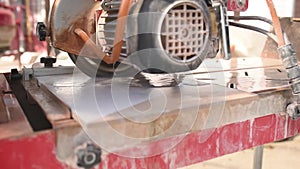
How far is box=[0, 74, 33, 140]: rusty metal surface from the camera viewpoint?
591mm

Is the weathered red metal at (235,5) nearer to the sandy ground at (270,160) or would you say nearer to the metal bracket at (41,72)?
the metal bracket at (41,72)

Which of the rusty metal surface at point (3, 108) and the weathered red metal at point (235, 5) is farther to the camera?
the weathered red metal at point (235, 5)

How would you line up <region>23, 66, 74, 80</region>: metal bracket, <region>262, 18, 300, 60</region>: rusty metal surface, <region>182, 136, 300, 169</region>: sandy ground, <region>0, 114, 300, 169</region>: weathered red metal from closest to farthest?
<region>0, 114, 300, 169</region>: weathered red metal < <region>23, 66, 74, 80</region>: metal bracket < <region>262, 18, 300, 60</region>: rusty metal surface < <region>182, 136, 300, 169</region>: sandy ground

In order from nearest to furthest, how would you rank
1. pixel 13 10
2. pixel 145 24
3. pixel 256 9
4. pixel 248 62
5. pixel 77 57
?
pixel 145 24
pixel 77 57
pixel 248 62
pixel 256 9
pixel 13 10

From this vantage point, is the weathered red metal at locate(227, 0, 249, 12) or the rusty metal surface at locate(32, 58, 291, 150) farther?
the weathered red metal at locate(227, 0, 249, 12)

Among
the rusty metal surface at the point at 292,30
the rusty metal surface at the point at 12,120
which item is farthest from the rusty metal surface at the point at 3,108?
the rusty metal surface at the point at 292,30

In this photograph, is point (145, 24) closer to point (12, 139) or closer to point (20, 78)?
point (12, 139)

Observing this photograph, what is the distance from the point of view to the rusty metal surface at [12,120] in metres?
0.59

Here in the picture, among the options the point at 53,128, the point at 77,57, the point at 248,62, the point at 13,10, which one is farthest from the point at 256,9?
the point at 13,10

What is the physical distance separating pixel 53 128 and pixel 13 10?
15.4ft

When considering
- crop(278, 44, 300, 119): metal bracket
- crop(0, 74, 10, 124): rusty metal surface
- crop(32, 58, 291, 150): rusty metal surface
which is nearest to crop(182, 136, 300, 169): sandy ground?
crop(32, 58, 291, 150): rusty metal surface

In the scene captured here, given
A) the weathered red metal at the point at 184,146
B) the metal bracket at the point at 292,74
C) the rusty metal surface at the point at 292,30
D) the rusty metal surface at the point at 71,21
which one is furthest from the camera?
the rusty metal surface at the point at 292,30

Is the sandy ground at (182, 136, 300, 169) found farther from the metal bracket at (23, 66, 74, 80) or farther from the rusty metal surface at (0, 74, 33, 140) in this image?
the rusty metal surface at (0, 74, 33, 140)

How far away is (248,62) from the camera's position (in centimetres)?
143
